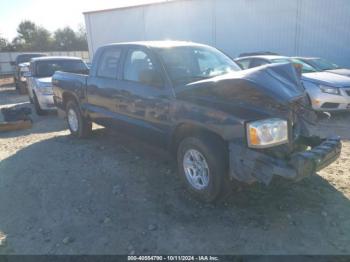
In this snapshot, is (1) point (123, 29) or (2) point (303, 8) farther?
(1) point (123, 29)

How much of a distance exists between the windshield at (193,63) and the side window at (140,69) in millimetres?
204

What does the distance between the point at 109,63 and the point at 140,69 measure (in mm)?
1014

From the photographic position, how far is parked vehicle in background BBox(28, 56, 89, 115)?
9.08 meters

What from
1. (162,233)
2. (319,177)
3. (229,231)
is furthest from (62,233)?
(319,177)

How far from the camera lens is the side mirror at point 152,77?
4061 mm

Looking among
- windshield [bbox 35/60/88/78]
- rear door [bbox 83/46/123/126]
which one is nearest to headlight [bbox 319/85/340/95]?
rear door [bbox 83/46/123/126]

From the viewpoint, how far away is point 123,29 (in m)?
22.3

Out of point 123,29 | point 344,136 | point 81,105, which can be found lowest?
point 344,136

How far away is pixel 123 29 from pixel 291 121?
2093cm

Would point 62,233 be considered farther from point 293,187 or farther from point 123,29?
point 123,29

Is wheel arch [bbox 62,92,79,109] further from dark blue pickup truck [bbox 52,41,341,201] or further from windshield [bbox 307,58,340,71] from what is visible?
windshield [bbox 307,58,340,71]

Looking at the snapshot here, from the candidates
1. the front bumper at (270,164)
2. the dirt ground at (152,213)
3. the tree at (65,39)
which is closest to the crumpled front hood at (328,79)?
the dirt ground at (152,213)

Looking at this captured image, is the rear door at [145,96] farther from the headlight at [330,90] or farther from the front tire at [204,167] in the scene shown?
the headlight at [330,90]

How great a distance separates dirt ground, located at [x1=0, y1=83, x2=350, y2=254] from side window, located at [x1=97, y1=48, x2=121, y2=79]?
148 centimetres
